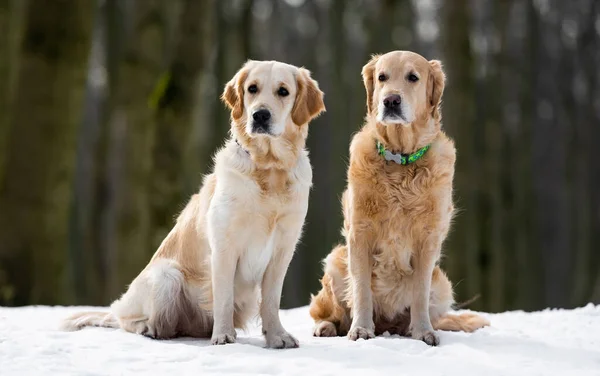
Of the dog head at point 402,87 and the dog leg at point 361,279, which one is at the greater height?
the dog head at point 402,87

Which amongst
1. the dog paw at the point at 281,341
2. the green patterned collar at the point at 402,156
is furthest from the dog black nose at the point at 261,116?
the dog paw at the point at 281,341

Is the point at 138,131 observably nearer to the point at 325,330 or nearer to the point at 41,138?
the point at 41,138

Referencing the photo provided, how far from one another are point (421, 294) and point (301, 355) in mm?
1223

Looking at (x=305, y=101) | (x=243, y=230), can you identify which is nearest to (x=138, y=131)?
(x=305, y=101)

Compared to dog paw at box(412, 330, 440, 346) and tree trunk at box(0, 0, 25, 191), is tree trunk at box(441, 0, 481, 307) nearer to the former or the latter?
dog paw at box(412, 330, 440, 346)

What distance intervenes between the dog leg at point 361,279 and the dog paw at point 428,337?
0.93 ft

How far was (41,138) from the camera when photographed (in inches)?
289

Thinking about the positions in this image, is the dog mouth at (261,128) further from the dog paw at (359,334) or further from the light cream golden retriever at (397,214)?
the dog paw at (359,334)

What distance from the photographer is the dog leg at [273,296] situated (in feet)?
15.0

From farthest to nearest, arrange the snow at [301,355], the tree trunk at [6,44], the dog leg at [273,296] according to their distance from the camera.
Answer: the tree trunk at [6,44]
the dog leg at [273,296]
the snow at [301,355]

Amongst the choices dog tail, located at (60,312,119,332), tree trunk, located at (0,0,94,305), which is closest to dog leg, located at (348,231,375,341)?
dog tail, located at (60,312,119,332)

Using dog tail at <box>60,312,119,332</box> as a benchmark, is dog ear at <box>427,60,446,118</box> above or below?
above

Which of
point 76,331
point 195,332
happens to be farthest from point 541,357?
point 76,331

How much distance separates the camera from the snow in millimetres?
3594
